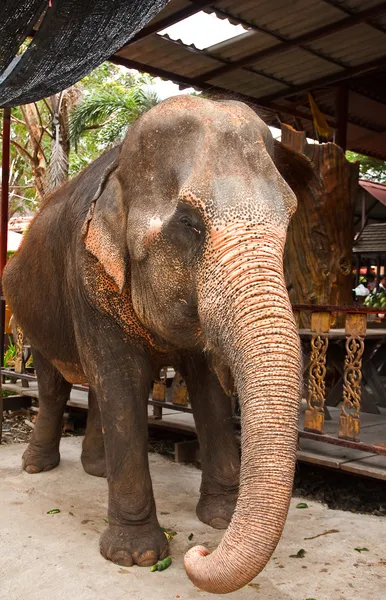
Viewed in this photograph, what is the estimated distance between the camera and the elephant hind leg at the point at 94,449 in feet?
18.0

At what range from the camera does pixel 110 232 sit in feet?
11.9

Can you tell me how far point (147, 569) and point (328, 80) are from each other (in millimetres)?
6194

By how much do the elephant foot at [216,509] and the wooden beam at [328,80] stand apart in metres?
5.33

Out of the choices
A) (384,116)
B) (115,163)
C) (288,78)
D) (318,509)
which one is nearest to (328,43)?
(288,78)

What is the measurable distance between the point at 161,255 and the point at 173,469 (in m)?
2.82

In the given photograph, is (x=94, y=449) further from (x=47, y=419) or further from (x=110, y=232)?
(x=110, y=232)

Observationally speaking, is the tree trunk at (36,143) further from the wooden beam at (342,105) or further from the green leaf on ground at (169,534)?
the green leaf on ground at (169,534)

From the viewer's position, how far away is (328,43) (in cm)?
723

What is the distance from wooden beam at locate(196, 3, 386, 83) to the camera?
20.9 ft

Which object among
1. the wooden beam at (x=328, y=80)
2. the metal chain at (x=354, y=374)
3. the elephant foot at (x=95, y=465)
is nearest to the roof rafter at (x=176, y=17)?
the wooden beam at (x=328, y=80)

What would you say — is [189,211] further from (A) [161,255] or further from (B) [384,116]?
(B) [384,116]

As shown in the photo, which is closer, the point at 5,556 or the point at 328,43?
the point at 5,556

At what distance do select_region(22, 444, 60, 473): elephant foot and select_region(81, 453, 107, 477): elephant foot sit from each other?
28 centimetres

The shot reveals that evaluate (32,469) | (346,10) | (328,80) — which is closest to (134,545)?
(32,469)
